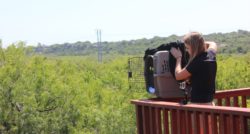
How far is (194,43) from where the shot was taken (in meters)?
3.60

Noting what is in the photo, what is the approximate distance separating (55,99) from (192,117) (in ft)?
49.7

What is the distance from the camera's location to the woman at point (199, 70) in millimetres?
3584

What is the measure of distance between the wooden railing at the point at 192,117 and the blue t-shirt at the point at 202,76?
0.15 meters

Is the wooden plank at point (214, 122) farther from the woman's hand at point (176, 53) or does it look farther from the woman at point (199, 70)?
the woman's hand at point (176, 53)

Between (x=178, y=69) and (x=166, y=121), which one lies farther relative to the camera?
(x=166, y=121)

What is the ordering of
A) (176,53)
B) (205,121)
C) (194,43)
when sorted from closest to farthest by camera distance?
(205,121), (194,43), (176,53)

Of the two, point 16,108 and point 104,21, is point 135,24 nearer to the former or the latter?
point 104,21

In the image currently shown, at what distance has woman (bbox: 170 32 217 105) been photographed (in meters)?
3.58

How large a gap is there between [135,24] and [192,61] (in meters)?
58.2

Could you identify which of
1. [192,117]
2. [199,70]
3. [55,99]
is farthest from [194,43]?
[55,99]

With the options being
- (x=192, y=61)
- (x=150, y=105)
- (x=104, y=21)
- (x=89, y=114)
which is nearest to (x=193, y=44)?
(x=192, y=61)

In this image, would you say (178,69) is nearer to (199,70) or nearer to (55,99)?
(199,70)

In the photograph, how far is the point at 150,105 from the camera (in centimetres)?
392

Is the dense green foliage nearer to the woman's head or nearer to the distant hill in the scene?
the woman's head
